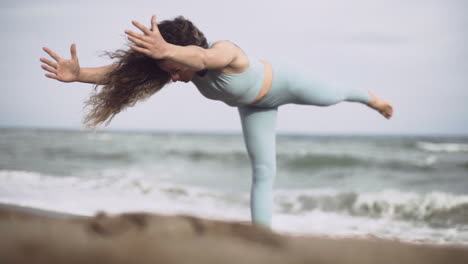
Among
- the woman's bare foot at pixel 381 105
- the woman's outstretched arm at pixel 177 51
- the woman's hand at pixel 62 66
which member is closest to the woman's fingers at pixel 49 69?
the woman's hand at pixel 62 66

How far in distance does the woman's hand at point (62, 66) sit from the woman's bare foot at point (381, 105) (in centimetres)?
167

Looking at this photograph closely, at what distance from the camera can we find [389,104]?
2859 mm

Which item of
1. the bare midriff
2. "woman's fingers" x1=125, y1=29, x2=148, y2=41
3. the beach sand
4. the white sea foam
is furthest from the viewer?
the white sea foam

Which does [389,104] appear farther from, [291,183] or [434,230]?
[291,183]

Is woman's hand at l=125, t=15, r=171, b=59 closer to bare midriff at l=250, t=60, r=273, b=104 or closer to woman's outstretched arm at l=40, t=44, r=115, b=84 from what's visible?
woman's outstretched arm at l=40, t=44, r=115, b=84

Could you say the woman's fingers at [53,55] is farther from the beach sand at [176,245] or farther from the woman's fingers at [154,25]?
the beach sand at [176,245]

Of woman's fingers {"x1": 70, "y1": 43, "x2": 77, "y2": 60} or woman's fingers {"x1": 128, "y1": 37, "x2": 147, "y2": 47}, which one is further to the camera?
woman's fingers {"x1": 70, "y1": 43, "x2": 77, "y2": 60}

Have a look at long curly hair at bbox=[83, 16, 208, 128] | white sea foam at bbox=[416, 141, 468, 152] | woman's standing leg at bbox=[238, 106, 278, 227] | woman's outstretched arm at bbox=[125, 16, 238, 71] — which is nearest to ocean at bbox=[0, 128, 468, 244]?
long curly hair at bbox=[83, 16, 208, 128]

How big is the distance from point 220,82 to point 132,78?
17.0 inches

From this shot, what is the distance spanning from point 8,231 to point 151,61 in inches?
61.6

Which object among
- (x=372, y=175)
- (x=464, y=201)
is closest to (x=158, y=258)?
(x=464, y=201)

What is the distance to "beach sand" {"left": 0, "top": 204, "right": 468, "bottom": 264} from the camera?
69 cm

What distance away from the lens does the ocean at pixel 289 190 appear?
4.92 m

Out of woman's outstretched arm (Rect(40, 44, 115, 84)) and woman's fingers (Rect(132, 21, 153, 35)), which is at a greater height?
woman's fingers (Rect(132, 21, 153, 35))
